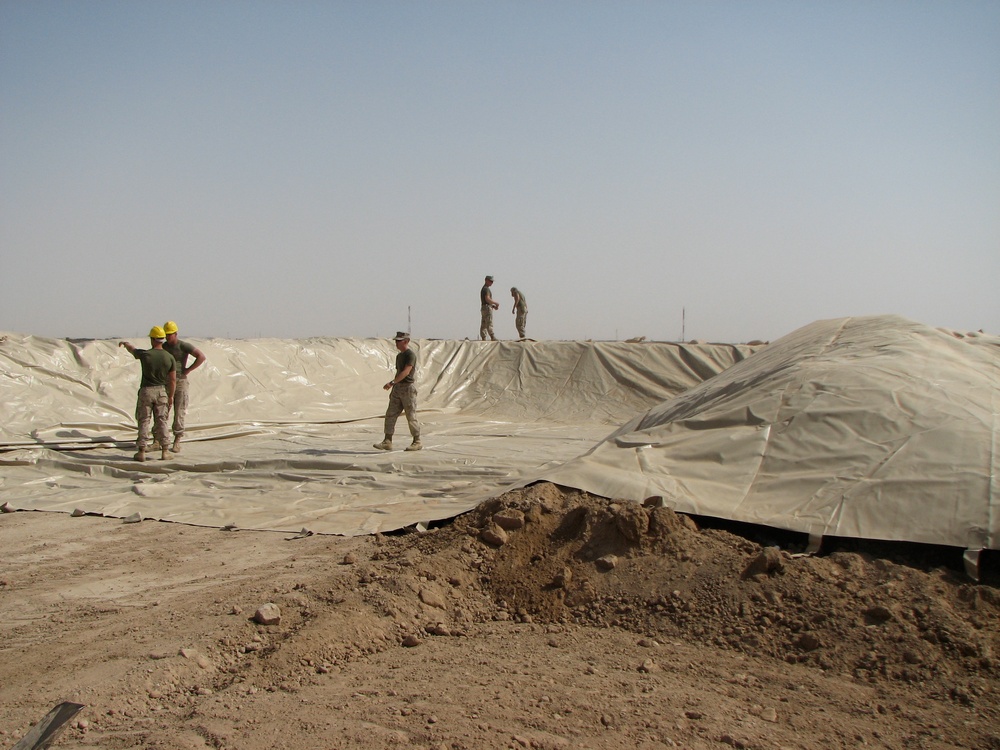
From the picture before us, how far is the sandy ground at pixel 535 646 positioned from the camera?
2.68 meters

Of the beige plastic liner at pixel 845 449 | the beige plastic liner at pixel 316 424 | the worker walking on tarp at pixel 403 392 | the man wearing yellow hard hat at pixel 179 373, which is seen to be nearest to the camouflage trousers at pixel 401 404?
the worker walking on tarp at pixel 403 392

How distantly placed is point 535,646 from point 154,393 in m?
6.31

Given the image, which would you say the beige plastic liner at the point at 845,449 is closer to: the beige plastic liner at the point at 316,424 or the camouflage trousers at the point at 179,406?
the beige plastic liner at the point at 316,424

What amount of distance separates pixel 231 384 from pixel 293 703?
9.27 meters

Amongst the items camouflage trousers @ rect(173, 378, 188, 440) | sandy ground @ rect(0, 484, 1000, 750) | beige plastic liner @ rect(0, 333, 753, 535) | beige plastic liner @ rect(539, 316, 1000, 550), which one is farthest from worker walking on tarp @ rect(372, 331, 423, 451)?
sandy ground @ rect(0, 484, 1000, 750)

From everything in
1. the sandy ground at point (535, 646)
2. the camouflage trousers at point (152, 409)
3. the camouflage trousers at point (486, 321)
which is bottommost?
the sandy ground at point (535, 646)

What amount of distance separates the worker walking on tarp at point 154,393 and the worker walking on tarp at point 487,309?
814cm

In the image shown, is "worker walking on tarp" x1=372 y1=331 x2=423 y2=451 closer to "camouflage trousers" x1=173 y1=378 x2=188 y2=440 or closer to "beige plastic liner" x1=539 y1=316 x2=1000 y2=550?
"camouflage trousers" x1=173 y1=378 x2=188 y2=440

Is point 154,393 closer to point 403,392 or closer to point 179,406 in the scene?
point 179,406

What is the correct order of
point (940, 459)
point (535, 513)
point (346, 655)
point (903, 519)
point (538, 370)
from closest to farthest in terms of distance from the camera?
point (346, 655) < point (903, 519) < point (940, 459) < point (535, 513) < point (538, 370)

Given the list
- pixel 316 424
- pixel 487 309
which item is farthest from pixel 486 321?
pixel 316 424

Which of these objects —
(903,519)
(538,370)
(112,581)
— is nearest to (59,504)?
(112,581)

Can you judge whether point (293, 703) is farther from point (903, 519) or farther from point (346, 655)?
point (903, 519)

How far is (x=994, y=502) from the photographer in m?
3.52
